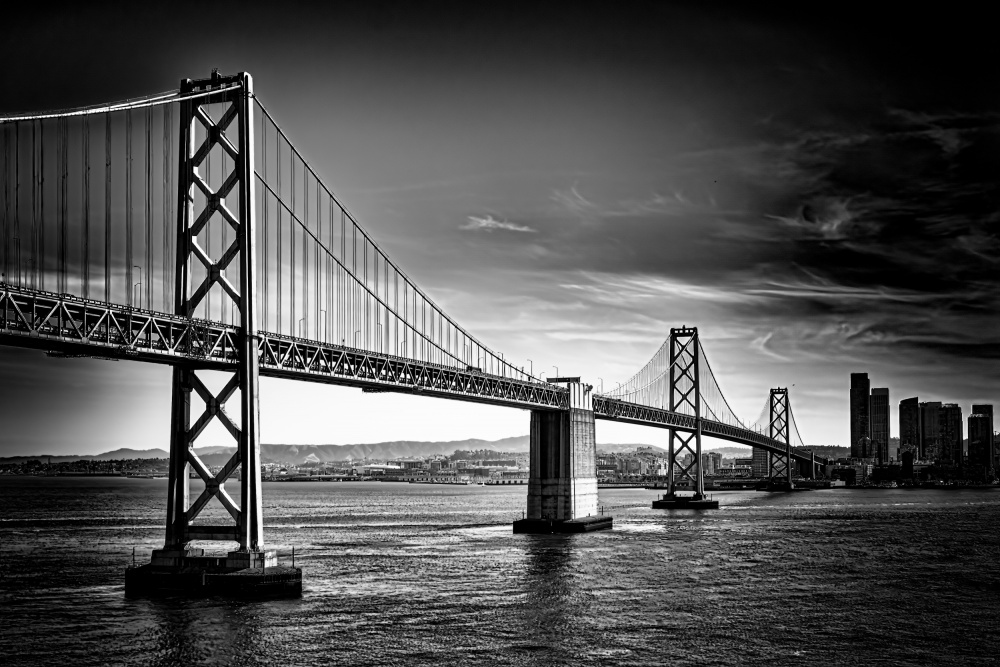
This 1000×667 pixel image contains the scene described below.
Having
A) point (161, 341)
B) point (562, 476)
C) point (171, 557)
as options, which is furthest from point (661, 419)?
point (161, 341)

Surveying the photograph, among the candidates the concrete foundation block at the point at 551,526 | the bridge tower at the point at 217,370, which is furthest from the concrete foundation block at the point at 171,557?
the concrete foundation block at the point at 551,526

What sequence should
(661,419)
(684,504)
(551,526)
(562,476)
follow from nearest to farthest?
1. (551,526)
2. (562,476)
3. (661,419)
4. (684,504)

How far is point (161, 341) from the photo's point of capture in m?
37.1

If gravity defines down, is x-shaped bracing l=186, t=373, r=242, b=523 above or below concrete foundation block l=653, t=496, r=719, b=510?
above

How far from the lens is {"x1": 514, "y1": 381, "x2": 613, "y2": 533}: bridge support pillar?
74938mm

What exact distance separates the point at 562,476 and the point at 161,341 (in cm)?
4206

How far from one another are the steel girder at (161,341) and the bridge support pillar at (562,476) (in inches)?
928

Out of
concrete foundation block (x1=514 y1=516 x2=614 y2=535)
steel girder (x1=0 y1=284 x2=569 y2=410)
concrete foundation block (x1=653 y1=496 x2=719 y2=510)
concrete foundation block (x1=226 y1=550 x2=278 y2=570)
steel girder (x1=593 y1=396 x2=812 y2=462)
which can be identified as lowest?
concrete foundation block (x1=653 y1=496 x2=719 y2=510)

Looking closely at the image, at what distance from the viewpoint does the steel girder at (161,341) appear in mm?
33125

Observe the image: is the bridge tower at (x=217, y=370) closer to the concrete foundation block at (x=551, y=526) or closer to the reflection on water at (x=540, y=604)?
the reflection on water at (x=540, y=604)

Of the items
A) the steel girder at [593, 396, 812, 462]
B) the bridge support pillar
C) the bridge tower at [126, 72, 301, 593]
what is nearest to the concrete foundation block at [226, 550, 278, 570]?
the bridge tower at [126, 72, 301, 593]

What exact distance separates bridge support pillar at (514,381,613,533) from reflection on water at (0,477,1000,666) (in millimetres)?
2864

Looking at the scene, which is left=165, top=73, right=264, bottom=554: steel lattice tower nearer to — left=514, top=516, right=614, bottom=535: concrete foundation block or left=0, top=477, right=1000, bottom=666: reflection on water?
left=0, top=477, right=1000, bottom=666: reflection on water

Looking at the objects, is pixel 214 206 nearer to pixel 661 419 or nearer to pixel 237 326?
pixel 237 326
